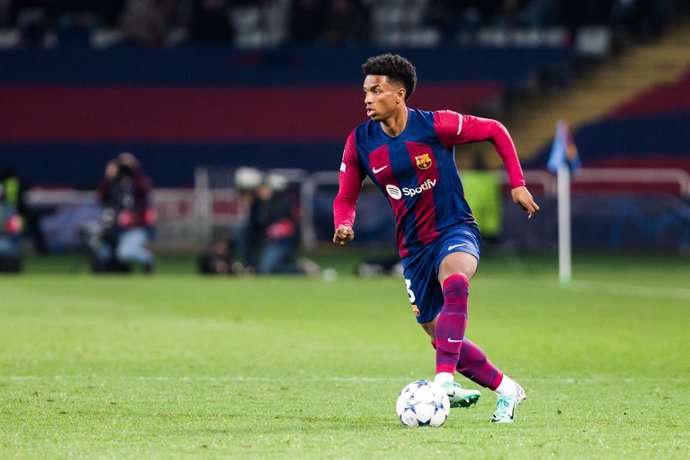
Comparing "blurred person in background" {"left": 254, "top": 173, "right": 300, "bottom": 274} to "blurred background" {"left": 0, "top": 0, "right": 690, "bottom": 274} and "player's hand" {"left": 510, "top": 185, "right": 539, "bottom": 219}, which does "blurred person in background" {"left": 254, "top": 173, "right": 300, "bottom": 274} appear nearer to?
"blurred background" {"left": 0, "top": 0, "right": 690, "bottom": 274}

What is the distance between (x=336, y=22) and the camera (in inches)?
1314

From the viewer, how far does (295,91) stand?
111ft

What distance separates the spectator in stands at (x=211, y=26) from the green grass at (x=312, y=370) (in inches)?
480

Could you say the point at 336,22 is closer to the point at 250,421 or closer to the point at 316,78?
the point at 316,78

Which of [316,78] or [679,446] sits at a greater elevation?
[316,78]

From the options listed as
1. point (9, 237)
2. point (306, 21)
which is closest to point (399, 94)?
point (9, 237)

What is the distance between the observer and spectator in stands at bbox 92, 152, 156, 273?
78.5ft

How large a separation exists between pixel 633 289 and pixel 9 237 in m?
10.2

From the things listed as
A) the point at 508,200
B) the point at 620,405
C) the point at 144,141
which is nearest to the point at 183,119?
the point at 144,141

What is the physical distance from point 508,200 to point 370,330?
1642cm

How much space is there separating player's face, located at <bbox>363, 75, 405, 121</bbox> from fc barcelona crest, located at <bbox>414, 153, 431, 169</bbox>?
0.30m

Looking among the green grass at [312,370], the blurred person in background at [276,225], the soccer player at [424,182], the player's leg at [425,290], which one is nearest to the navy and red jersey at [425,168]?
the soccer player at [424,182]

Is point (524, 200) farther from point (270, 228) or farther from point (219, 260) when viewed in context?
point (219, 260)

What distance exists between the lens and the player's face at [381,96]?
333 inches
